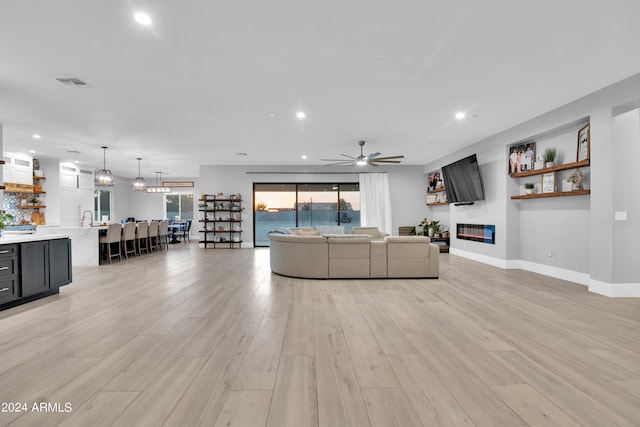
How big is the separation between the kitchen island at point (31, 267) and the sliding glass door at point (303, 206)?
20.4 ft

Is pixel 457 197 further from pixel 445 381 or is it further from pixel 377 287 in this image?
pixel 445 381

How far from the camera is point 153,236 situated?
9328mm

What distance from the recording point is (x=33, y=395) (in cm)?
185

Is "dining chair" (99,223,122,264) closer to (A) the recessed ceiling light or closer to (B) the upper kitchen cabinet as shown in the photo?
(B) the upper kitchen cabinet

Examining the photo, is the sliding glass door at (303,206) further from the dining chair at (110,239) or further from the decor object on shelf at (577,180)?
the decor object on shelf at (577,180)

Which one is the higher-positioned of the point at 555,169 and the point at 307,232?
the point at 555,169

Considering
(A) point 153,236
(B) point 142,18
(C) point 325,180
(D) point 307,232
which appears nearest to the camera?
(B) point 142,18

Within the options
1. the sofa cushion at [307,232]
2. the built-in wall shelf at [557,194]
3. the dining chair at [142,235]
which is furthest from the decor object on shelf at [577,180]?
the dining chair at [142,235]

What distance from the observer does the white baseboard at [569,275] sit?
4.02m

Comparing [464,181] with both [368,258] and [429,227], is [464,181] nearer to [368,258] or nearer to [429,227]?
[429,227]

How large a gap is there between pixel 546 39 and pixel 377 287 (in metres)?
3.48

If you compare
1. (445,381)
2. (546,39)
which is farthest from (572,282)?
(445,381)

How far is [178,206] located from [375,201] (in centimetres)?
874

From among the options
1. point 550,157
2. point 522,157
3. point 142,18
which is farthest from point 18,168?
point 550,157
